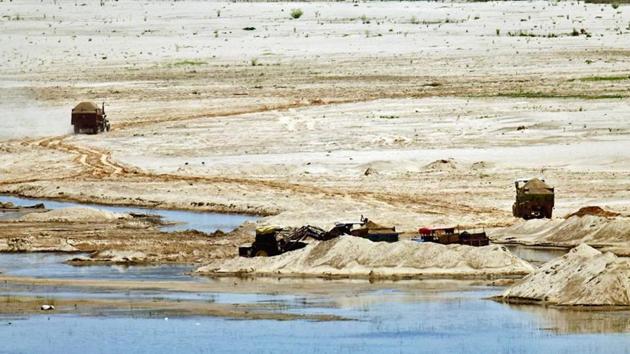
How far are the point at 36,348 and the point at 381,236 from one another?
1387 cm

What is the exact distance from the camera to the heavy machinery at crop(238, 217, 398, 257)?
48500 millimetres

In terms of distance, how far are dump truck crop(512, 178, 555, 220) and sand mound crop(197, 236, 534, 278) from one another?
25.3 ft

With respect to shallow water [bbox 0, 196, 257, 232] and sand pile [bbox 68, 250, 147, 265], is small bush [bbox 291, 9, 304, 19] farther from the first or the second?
sand pile [bbox 68, 250, 147, 265]

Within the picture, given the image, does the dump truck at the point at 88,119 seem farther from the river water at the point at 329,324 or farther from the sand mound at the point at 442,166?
the river water at the point at 329,324

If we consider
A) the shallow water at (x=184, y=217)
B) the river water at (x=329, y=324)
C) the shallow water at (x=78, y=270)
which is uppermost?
the shallow water at (x=184, y=217)

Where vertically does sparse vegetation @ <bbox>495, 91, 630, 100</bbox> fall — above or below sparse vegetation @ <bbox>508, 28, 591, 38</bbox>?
below

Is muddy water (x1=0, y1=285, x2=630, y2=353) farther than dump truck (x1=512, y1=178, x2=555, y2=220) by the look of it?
No

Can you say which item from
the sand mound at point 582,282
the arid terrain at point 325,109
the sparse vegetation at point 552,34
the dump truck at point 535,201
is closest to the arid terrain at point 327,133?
the sand mound at point 582,282

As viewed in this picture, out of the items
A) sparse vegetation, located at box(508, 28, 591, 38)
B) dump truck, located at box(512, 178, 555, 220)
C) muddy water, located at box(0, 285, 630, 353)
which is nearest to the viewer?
muddy water, located at box(0, 285, 630, 353)

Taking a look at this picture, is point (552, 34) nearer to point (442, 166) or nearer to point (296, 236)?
point (442, 166)

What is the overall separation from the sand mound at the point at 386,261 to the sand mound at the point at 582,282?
13.0 feet

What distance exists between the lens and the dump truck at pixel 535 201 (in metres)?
54.8

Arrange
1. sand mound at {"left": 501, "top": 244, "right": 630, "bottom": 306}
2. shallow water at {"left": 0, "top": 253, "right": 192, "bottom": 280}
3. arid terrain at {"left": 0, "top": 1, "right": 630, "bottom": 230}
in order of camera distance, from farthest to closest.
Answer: arid terrain at {"left": 0, "top": 1, "right": 630, "bottom": 230} < shallow water at {"left": 0, "top": 253, "right": 192, "bottom": 280} < sand mound at {"left": 501, "top": 244, "right": 630, "bottom": 306}

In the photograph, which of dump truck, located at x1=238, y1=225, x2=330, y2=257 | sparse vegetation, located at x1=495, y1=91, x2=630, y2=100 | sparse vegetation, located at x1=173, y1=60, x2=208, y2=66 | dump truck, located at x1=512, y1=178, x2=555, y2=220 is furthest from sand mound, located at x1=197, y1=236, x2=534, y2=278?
sparse vegetation, located at x1=173, y1=60, x2=208, y2=66
